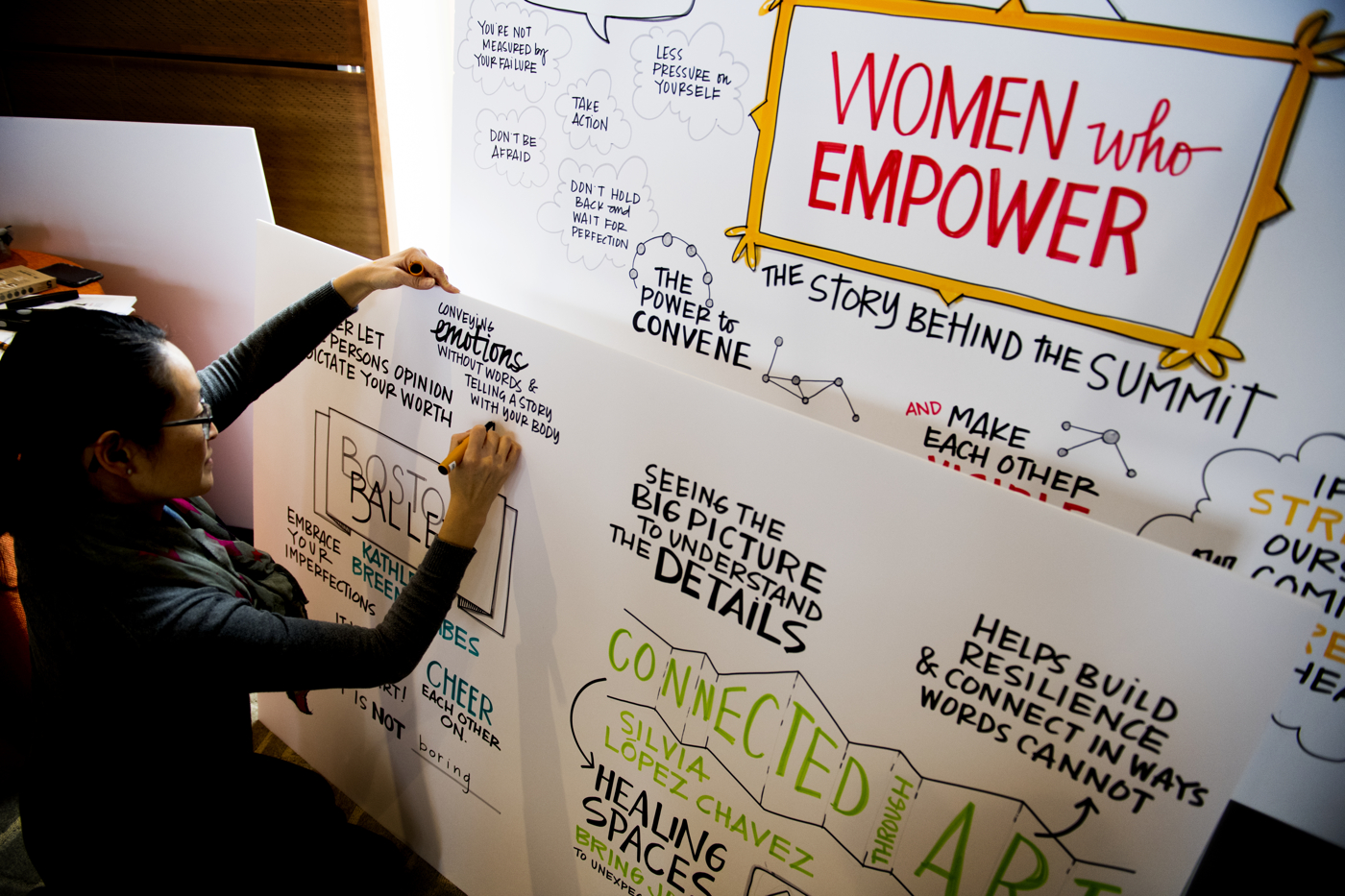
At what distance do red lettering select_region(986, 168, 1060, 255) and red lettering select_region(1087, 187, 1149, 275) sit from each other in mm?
26

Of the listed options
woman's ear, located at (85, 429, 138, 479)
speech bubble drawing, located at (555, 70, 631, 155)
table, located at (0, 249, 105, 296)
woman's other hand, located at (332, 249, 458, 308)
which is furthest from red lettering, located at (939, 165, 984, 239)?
table, located at (0, 249, 105, 296)

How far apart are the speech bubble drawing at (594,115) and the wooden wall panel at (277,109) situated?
99 cm

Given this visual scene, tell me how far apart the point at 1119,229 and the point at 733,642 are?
0.75m

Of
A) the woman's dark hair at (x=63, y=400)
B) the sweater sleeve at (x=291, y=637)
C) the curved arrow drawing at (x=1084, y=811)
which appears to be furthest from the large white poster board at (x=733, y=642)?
the woman's dark hair at (x=63, y=400)

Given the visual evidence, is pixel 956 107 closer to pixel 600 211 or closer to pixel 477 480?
pixel 600 211

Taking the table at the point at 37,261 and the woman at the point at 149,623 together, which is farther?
the table at the point at 37,261

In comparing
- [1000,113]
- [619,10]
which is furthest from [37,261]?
[1000,113]

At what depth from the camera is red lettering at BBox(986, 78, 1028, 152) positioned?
Answer: 2.92 feet

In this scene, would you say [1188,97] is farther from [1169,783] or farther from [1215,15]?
[1169,783]

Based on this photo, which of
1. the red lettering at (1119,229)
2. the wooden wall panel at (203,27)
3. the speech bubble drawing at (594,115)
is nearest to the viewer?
the red lettering at (1119,229)

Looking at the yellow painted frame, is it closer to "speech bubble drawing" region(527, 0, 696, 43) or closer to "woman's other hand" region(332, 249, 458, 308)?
"speech bubble drawing" region(527, 0, 696, 43)

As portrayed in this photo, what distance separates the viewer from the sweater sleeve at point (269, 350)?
1.28 m

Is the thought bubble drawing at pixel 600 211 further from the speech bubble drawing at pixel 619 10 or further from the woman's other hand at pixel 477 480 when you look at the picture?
the woman's other hand at pixel 477 480

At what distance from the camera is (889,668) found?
92 cm
